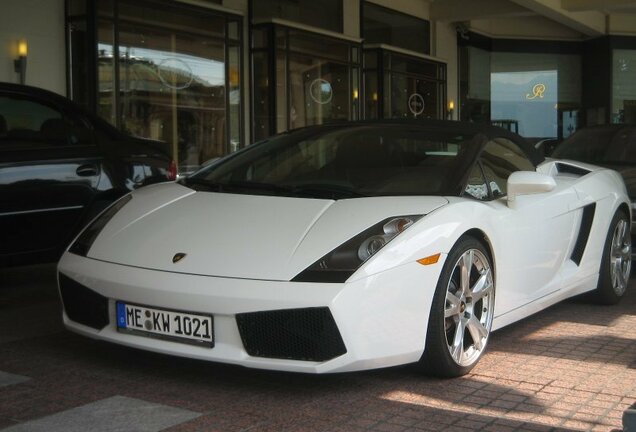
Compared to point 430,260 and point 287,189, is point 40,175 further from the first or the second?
point 430,260

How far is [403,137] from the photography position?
4.76m

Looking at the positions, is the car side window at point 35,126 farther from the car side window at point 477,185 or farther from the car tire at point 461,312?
the car tire at point 461,312

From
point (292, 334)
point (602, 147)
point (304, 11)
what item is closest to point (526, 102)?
point (304, 11)

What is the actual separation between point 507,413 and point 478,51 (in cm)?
2029

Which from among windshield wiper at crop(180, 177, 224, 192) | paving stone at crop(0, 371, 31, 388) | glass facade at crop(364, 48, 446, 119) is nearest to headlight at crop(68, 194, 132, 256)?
windshield wiper at crop(180, 177, 224, 192)

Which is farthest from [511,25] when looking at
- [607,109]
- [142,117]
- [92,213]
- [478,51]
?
[92,213]

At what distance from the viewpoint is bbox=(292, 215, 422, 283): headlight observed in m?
3.46

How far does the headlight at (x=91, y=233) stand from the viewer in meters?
4.11

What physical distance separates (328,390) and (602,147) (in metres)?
6.20

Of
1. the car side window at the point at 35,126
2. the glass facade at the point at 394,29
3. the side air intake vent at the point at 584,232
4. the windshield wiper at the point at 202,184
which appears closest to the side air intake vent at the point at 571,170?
the side air intake vent at the point at 584,232

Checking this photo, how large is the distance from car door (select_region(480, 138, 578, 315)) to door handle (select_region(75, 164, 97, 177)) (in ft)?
9.54

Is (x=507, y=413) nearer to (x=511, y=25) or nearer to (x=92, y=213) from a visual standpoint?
(x=92, y=213)

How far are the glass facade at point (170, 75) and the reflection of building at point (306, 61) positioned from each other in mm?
19

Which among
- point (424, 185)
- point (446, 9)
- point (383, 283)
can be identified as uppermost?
point (446, 9)
